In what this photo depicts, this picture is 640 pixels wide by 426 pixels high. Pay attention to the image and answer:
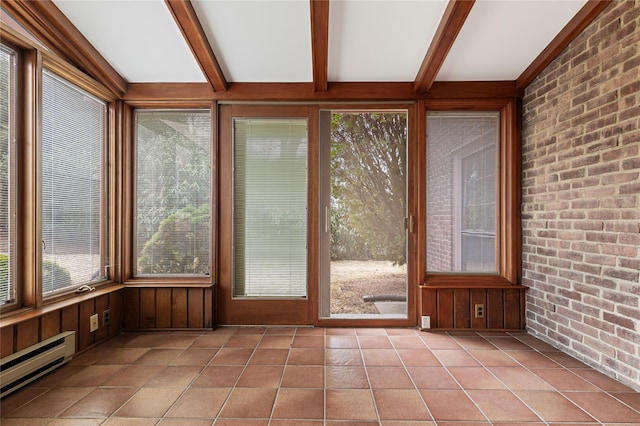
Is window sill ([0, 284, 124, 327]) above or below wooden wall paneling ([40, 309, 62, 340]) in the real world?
above

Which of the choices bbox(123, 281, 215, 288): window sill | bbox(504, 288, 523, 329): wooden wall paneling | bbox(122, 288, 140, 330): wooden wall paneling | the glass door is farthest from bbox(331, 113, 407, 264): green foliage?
bbox(122, 288, 140, 330): wooden wall paneling

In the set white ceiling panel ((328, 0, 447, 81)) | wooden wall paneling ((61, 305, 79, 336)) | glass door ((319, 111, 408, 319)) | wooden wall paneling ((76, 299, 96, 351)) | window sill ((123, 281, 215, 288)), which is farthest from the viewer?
glass door ((319, 111, 408, 319))

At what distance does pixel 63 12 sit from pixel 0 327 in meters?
2.11

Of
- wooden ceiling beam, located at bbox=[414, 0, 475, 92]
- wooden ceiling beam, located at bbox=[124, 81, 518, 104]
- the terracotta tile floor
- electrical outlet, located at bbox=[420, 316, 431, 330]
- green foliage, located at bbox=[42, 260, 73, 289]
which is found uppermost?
wooden ceiling beam, located at bbox=[414, 0, 475, 92]

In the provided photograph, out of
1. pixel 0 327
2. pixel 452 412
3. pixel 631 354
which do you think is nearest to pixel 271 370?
pixel 452 412

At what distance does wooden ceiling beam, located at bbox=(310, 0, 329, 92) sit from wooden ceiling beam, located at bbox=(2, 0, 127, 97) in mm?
1756

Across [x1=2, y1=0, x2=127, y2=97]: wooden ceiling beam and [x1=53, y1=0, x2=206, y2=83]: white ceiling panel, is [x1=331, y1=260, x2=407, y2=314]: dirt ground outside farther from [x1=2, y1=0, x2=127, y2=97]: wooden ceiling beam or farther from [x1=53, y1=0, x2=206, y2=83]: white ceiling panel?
[x1=2, y1=0, x2=127, y2=97]: wooden ceiling beam

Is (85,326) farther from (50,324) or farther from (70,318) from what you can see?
(50,324)

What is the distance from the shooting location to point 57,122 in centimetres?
250

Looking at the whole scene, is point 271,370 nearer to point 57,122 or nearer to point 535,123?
point 57,122

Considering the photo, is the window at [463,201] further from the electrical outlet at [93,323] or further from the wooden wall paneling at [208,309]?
the electrical outlet at [93,323]

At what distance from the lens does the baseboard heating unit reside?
198 centimetres

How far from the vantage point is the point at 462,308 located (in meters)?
3.16

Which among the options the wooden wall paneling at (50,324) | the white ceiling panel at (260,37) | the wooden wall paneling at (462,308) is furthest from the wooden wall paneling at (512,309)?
the wooden wall paneling at (50,324)
